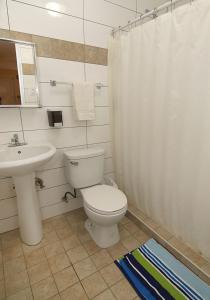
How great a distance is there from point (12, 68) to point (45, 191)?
1123 millimetres

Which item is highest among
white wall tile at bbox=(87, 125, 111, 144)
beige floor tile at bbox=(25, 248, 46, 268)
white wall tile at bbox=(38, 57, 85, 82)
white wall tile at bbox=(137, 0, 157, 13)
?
white wall tile at bbox=(137, 0, 157, 13)

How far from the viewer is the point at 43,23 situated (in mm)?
1484

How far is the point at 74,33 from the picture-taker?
1.64 m

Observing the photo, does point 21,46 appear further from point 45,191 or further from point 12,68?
point 45,191

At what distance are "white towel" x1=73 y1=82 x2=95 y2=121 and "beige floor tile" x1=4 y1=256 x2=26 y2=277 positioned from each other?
4.12 ft

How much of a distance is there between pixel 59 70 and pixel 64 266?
63.4 inches

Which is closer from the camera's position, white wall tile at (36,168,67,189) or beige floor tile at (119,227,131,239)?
beige floor tile at (119,227,131,239)

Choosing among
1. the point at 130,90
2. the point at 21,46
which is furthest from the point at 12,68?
the point at 130,90

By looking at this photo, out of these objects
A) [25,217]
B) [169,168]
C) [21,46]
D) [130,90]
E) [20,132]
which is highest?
[21,46]

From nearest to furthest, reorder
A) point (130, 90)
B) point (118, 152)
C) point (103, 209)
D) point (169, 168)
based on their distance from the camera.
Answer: point (103, 209) < point (169, 168) < point (130, 90) < point (118, 152)

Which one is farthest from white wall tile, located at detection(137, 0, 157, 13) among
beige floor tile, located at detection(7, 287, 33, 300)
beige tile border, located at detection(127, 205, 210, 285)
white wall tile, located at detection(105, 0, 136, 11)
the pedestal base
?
beige floor tile, located at detection(7, 287, 33, 300)

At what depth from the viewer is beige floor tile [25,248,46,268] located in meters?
1.39

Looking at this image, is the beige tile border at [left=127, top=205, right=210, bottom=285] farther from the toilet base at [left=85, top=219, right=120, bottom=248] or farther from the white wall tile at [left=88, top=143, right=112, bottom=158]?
the white wall tile at [left=88, top=143, right=112, bottom=158]

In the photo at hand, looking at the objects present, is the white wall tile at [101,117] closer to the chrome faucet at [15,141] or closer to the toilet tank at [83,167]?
the toilet tank at [83,167]
